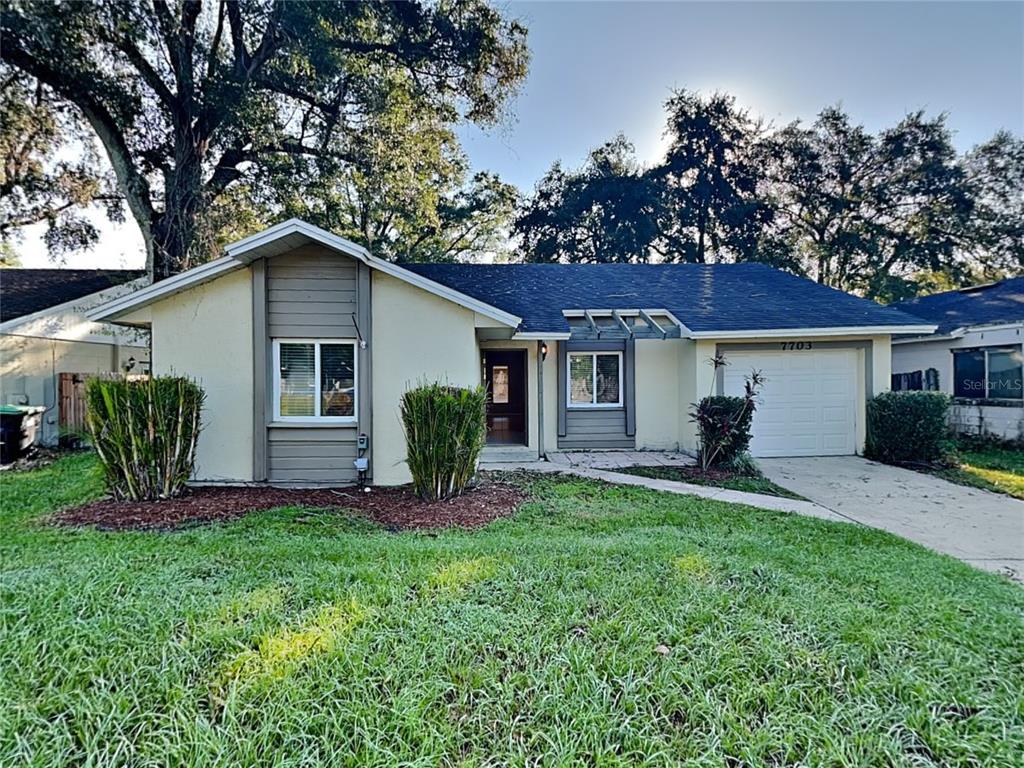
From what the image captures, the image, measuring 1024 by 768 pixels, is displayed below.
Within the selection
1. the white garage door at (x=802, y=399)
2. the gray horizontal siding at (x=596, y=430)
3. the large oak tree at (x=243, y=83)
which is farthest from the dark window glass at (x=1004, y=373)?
the large oak tree at (x=243, y=83)

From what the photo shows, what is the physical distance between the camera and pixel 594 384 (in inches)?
446

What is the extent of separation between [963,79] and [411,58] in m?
14.7

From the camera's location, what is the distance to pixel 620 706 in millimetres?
2314

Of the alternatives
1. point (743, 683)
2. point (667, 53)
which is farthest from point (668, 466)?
point (667, 53)

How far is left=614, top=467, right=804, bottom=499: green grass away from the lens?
24.5ft

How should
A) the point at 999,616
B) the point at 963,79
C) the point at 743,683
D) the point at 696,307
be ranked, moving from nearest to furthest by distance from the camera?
the point at 743,683, the point at 999,616, the point at 696,307, the point at 963,79

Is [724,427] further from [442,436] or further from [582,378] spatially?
[442,436]

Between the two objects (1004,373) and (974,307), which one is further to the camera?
(974,307)

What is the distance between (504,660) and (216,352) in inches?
276

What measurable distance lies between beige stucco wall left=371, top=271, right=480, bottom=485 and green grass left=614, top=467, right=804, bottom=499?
3.68 m

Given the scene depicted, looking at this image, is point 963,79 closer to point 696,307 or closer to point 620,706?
point 696,307

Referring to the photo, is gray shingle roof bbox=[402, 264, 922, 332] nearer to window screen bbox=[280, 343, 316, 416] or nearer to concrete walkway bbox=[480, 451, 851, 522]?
concrete walkway bbox=[480, 451, 851, 522]

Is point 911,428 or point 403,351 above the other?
point 403,351

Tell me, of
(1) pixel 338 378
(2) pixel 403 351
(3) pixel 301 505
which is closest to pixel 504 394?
(2) pixel 403 351
